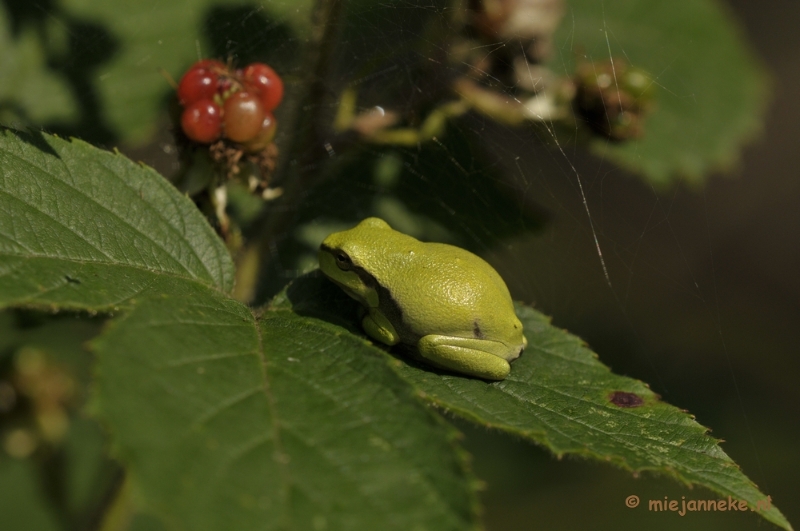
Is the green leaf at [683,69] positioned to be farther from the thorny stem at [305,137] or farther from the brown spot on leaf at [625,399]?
the brown spot on leaf at [625,399]

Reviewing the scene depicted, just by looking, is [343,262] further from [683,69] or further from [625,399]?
[683,69]

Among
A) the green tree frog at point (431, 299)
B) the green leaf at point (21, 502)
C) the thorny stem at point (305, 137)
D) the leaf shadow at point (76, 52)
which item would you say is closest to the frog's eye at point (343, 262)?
the green tree frog at point (431, 299)

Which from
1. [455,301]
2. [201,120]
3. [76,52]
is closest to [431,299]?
[455,301]

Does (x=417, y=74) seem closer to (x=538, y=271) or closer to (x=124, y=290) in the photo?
(x=538, y=271)

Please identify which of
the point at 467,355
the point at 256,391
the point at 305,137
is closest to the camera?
the point at 256,391

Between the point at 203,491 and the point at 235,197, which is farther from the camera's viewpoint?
the point at 235,197

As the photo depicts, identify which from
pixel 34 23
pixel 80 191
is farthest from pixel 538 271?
pixel 34 23
